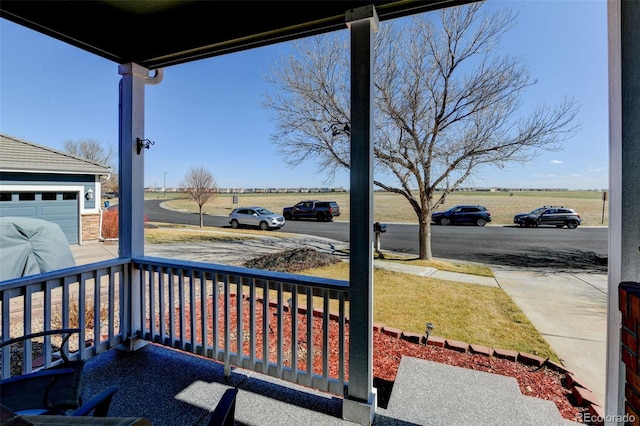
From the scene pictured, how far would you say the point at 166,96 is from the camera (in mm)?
4273

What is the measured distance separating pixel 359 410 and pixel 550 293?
4.63m

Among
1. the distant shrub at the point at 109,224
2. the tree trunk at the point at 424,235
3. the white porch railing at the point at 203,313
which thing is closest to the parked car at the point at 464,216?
the tree trunk at the point at 424,235

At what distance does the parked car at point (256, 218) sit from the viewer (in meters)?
9.44

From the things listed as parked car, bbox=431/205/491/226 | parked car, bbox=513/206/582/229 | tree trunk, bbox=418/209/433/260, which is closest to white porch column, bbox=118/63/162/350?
tree trunk, bbox=418/209/433/260

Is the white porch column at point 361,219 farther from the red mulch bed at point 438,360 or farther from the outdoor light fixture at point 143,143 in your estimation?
the outdoor light fixture at point 143,143

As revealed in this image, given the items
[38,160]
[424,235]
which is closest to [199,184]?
[38,160]

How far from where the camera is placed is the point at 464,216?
11.1 m

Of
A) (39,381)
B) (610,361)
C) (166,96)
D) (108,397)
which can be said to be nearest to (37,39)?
(166,96)

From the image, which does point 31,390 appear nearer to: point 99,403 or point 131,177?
point 99,403

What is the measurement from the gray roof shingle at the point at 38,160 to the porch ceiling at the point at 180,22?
1502mm

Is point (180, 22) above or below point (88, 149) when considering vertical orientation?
above

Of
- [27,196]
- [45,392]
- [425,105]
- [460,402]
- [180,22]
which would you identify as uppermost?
[425,105]

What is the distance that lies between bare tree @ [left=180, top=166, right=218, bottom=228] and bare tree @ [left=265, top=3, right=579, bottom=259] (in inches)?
110

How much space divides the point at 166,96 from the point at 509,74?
6.18m
